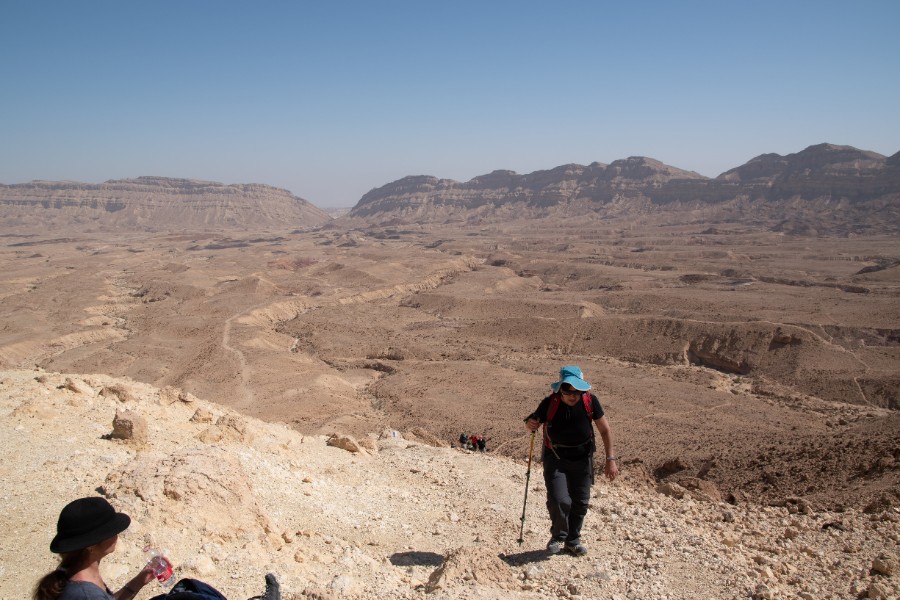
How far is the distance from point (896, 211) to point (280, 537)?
10274 cm

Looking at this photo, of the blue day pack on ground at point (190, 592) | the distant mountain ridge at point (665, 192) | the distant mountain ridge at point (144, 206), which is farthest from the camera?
the distant mountain ridge at point (144, 206)

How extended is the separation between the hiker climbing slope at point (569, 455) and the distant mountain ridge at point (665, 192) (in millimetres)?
92660

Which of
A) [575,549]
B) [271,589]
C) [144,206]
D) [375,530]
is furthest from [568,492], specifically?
[144,206]

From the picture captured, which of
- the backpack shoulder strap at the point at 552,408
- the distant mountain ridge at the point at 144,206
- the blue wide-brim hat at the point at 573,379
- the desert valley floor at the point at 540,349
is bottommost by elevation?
the desert valley floor at the point at 540,349

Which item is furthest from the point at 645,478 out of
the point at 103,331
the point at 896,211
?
the point at 896,211

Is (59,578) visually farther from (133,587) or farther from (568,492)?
(568,492)

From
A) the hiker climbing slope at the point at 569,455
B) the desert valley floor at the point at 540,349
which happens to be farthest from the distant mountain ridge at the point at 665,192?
the hiker climbing slope at the point at 569,455

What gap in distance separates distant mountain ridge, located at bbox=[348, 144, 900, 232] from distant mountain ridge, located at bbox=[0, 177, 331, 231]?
99.5 feet

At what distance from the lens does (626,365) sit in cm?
2672

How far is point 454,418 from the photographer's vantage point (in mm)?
19797

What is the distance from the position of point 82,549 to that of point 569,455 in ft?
12.8

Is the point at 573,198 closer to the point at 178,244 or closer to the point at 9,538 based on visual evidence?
the point at 178,244

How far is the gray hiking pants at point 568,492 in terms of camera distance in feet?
17.3

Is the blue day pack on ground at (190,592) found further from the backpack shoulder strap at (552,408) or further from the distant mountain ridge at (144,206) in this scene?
the distant mountain ridge at (144,206)
